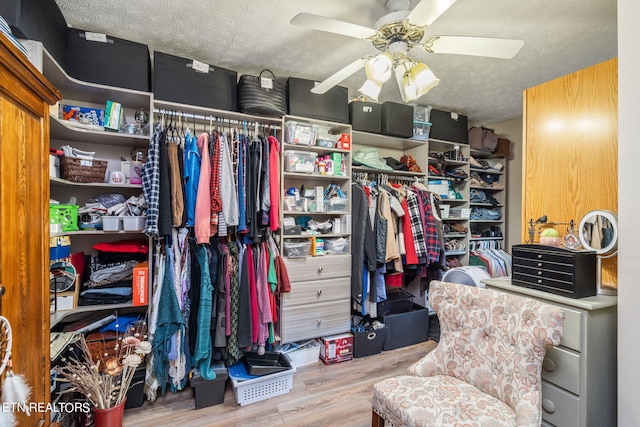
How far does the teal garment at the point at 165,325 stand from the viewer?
1867 mm

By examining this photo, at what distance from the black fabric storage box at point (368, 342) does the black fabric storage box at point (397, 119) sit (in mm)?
1903

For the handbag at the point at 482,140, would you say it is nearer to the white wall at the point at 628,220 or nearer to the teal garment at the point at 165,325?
the white wall at the point at 628,220

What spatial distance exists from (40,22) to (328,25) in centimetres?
144

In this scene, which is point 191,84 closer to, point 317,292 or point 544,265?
point 317,292

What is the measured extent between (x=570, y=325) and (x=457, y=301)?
46cm

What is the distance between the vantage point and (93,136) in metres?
1.94

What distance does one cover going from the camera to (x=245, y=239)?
2.27 meters

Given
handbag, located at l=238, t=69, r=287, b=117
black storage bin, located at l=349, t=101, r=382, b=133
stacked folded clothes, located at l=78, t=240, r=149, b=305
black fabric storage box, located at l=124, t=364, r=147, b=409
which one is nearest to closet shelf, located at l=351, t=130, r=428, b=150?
black storage bin, located at l=349, t=101, r=382, b=133

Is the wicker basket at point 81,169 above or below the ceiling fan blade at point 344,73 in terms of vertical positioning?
below

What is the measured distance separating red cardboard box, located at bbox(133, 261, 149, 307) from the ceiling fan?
1.76 metres

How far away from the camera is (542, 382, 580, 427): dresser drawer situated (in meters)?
1.23

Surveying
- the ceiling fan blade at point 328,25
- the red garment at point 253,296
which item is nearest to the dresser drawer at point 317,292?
the red garment at point 253,296

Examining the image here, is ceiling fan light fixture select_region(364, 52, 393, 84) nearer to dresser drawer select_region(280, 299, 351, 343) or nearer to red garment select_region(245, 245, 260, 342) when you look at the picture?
red garment select_region(245, 245, 260, 342)

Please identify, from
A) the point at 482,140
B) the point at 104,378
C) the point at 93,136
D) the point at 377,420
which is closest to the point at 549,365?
the point at 377,420
